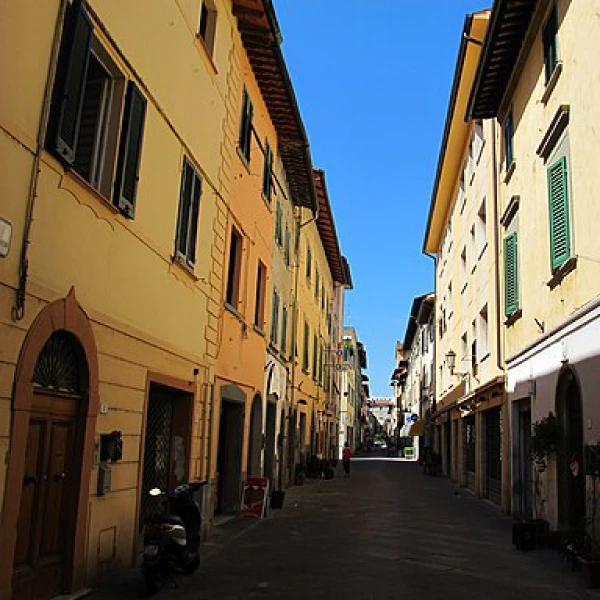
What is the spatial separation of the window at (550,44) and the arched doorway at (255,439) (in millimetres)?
9047

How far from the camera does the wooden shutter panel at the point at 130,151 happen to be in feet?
25.6

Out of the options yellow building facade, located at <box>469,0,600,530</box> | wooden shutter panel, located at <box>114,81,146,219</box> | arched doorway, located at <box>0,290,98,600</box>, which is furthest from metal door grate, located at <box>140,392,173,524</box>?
yellow building facade, located at <box>469,0,600,530</box>

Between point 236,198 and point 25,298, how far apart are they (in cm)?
789

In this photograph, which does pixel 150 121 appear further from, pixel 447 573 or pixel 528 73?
pixel 528 73

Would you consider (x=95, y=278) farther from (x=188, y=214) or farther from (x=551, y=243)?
(x=551, y=243)

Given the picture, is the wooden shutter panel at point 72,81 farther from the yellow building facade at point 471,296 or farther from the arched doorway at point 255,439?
the yellow building facade at point 471,296

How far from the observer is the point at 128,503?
8.39 m

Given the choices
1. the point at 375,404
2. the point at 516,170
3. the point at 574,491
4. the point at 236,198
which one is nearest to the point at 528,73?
the point at 516,170

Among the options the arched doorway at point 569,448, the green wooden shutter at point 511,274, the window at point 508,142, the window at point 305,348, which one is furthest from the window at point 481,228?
the arched doorway at point 569,448

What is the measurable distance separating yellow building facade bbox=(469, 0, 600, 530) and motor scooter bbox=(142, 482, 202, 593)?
4.91 metres

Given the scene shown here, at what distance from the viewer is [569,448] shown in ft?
37.0

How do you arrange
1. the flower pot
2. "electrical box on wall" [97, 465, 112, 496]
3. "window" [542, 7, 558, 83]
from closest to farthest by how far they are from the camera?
"electrical box on wall" [97, 465, 112, 496] → the flower pot → "window" [542, 7, 558, 83]

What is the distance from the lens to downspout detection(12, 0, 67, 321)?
230 inches

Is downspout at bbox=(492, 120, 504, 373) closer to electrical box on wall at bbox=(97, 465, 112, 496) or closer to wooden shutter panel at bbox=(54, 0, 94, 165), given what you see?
electrical box on wall at bbox=(97, 465, 112, 496)
